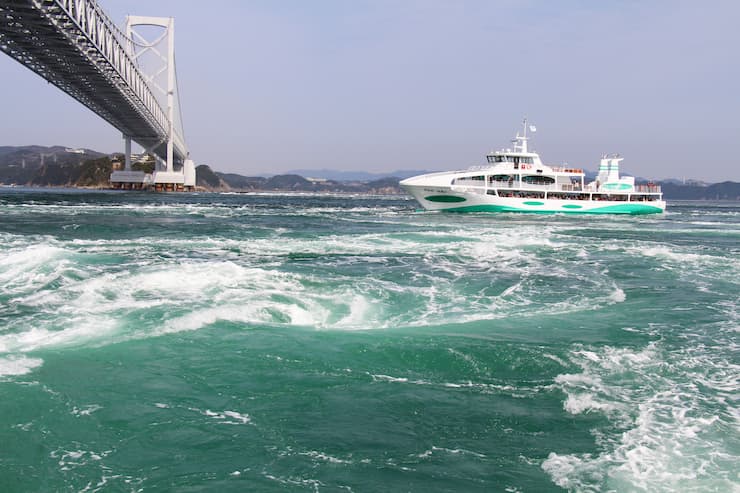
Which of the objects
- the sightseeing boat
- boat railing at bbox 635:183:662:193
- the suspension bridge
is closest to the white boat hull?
the sightseeing boat

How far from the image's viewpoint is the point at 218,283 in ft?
39.6

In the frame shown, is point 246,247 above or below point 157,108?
below

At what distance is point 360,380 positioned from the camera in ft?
21.6

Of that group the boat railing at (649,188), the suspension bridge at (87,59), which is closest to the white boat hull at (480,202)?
the boat railing at (649,188)

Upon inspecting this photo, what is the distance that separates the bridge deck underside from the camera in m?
32.1

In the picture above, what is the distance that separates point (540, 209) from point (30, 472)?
4631cm

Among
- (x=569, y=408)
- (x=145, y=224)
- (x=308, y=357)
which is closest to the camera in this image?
(x=569, y=408)

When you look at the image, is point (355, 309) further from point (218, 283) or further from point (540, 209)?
point (540, 209)

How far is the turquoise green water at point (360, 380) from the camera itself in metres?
4.67

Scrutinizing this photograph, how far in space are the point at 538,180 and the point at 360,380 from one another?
45.2 m

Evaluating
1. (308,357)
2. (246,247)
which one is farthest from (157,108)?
(308,357)

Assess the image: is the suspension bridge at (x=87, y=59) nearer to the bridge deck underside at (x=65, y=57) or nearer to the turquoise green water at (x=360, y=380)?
the bridge deck underside at (x=65, y=57)

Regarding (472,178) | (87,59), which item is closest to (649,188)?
(472,178)

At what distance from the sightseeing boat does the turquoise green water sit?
105ft
